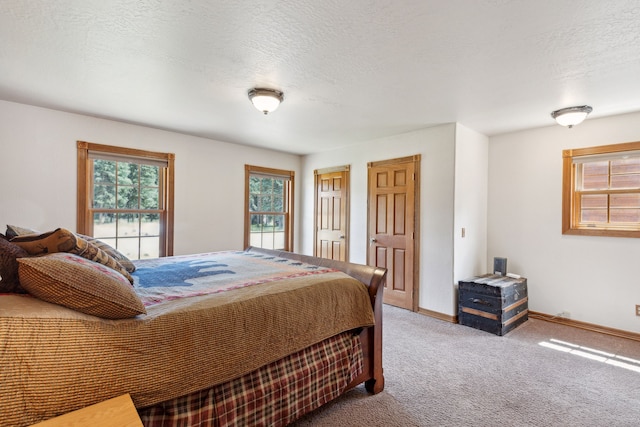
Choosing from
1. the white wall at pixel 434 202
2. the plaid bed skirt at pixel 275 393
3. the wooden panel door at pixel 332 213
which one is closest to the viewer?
the plaid bed skirt at pixel 275 393

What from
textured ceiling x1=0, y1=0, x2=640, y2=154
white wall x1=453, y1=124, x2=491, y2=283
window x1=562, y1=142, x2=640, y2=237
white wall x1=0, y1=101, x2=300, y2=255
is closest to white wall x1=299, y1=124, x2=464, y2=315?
white wall x1=453, y1=124, x2=491, y2=283

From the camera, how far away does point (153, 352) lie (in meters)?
1.19

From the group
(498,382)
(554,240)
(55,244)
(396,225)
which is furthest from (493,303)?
(55,244)

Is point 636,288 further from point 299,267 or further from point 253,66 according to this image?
point 253,66

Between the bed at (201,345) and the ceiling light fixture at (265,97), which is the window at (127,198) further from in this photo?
the ceiling light fixture at (265,97)

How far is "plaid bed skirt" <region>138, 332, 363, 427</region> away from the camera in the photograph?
129 centimetres

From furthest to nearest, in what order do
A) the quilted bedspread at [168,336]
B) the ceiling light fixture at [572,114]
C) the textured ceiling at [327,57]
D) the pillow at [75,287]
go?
the ceiling light fixture at [572,114] → the textured ceiling at [327,57] → the pillow at [75,287] → the quilted bedspread at [168,336]

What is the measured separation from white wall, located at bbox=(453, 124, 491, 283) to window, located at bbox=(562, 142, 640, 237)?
0.88m

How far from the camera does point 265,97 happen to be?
8.85ft

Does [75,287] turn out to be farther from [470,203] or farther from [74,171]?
[470,203]

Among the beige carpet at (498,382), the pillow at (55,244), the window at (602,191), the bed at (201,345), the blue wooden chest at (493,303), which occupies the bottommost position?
the beige carpet at (498,382)

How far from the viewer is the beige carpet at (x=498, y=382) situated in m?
1.91

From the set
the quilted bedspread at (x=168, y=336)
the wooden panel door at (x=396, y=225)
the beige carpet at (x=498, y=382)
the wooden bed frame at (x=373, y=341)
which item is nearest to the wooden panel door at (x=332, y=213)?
the wooden panel door at (x=396, y=225)

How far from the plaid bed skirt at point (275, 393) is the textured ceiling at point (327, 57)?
1938mm
